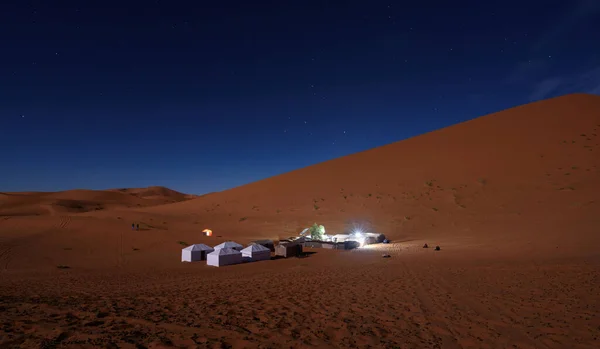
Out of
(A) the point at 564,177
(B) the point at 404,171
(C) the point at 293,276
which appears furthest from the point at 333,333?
(B) the point at 404,171

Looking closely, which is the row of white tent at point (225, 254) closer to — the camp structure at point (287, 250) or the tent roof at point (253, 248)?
the tent roof at point (253, 248)

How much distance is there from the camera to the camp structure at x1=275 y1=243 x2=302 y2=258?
23016 mm

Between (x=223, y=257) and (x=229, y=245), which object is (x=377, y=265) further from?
(x=229, y=245)

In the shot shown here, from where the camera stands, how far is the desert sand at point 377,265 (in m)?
7.34

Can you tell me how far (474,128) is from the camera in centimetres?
5400

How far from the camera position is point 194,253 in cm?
2181

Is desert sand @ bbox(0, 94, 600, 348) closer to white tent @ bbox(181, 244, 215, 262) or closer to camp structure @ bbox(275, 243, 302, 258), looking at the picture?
white tent @ bbox(181, 244, 215, 262)

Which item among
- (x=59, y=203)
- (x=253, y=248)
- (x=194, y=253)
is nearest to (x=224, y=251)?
(x=253, y=248)

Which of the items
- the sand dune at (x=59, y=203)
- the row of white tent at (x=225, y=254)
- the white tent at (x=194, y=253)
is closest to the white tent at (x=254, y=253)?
the row of white tent at (x=225, y=254)

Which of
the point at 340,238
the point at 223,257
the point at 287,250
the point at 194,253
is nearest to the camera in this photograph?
the point at 223,257

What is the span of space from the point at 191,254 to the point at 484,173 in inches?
1334

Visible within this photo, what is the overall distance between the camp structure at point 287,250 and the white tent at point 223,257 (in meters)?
3.44

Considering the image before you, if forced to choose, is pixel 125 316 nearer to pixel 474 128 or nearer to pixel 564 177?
pixel 564 177

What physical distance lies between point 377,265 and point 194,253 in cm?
1210
